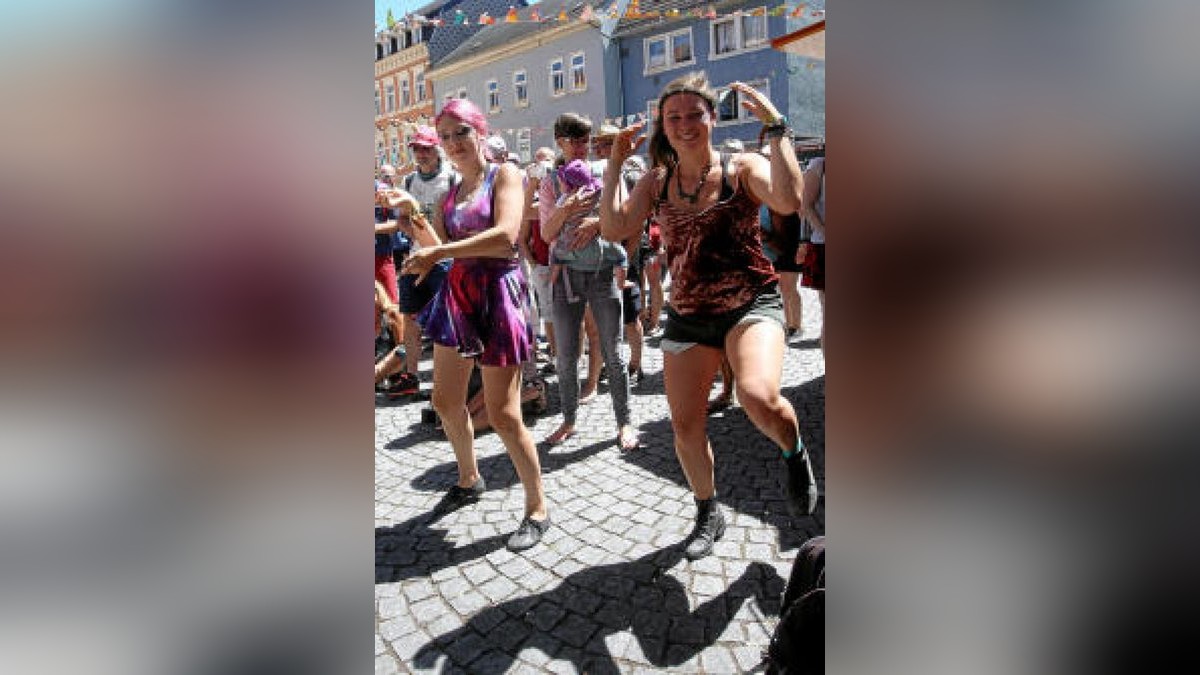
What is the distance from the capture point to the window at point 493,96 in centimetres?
3219

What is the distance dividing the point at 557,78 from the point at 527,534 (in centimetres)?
2932

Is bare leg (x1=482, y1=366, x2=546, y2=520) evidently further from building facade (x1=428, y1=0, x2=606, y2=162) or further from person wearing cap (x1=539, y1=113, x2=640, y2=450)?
building facade (x1=428, y1=0, x2=606, y2=162)

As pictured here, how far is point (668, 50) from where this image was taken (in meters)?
25.7

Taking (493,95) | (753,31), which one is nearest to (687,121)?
(753,31)

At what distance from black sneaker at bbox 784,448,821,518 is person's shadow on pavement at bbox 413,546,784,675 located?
0.36 metres

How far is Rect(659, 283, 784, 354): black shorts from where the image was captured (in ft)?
8.18

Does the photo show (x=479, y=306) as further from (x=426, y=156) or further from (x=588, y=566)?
(x=426, y=156)

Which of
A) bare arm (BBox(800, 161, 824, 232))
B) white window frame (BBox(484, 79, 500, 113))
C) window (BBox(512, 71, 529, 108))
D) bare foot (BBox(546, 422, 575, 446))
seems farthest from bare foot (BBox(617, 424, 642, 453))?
white window frame (BBox(484, 79, 500, 113))
